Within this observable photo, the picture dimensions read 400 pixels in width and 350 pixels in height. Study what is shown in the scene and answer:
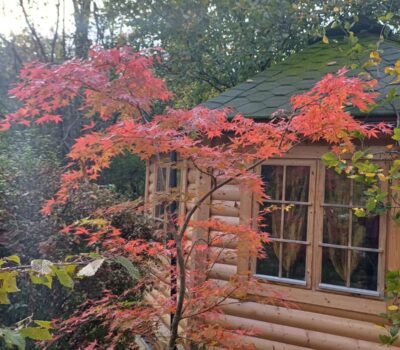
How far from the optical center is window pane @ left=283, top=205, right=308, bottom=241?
13.0 ft

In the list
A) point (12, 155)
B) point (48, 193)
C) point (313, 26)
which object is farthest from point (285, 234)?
point (12, 155)

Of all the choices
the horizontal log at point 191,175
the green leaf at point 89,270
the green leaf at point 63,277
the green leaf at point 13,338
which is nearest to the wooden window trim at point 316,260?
the horizontal log at point 191,175

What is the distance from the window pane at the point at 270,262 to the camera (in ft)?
13.4

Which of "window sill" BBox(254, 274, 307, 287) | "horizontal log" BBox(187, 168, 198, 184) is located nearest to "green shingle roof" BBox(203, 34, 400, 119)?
"horizontal log" BBox(187, 168, 198, 184)

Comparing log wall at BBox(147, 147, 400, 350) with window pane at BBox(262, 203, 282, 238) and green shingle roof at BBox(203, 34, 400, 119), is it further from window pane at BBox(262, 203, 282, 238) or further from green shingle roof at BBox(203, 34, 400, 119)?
green shingle roof at BBox(203, 34, 400, 119)

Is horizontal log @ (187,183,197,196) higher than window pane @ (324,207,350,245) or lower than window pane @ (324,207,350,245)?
higher

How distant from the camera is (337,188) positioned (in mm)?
3838

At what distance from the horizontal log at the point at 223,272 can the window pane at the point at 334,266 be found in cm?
93

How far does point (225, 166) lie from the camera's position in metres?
2.78

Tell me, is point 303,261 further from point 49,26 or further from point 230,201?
point 49,26

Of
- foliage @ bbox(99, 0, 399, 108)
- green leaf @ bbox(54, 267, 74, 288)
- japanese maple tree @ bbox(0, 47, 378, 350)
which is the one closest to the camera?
green leaf @ bbox(54, 267, 74, 288)

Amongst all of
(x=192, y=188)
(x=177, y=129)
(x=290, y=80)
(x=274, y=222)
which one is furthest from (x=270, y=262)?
(x=290, y=80)

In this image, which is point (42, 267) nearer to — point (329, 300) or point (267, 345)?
point (329, 300)

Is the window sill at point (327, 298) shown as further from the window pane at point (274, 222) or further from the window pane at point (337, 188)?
the window pane at point (337, 188)
